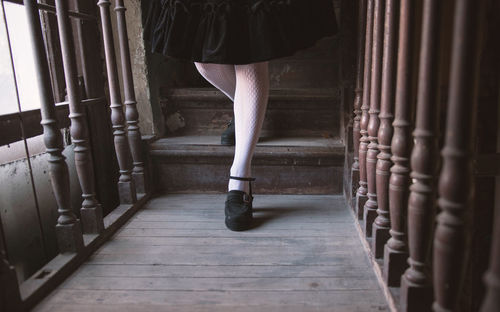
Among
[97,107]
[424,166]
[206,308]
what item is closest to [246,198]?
[206,308]

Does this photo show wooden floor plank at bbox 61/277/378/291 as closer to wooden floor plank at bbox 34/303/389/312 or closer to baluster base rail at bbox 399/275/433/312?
wooden floor plank at bbox 34/303/389/312

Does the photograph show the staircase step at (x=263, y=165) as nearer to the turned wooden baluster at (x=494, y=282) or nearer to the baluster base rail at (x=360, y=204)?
the baluster base rail at (x=360, y=204)

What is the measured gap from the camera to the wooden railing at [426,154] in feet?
1.99

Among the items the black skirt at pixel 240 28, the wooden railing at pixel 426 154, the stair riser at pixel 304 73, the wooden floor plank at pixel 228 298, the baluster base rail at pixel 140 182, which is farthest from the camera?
the stair riser at pixel 304 73

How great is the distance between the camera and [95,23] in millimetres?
1834

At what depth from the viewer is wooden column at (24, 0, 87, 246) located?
106 cm

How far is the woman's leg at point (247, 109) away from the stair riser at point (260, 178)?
0.29 metres

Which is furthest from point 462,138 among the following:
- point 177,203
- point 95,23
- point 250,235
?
point 95,23

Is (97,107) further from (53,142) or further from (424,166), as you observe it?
(424,166)

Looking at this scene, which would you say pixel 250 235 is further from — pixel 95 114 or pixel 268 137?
pixel 95 114

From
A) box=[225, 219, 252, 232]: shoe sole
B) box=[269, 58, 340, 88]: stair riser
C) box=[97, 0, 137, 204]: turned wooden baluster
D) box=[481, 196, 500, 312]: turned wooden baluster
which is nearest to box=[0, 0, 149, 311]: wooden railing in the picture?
box=[97, 0, 137, 204]: turned wooden baluster

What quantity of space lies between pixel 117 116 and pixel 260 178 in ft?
2.23

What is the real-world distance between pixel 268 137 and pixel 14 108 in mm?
1089

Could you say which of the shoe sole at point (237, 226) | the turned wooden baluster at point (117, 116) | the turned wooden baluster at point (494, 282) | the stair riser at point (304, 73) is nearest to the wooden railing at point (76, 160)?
the turned wooden baluster at point (117, 116)
